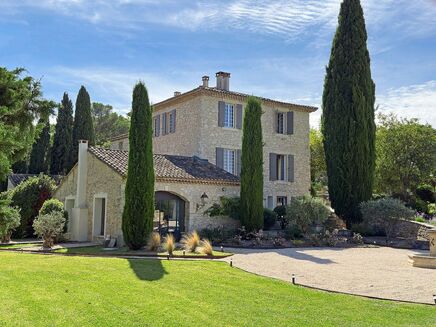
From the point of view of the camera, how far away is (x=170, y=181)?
21.2 meters

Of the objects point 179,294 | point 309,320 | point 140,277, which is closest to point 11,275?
point 140,277

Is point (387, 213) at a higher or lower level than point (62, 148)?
lower

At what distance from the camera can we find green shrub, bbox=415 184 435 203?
129 feet

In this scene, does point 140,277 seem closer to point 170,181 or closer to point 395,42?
point 395,42

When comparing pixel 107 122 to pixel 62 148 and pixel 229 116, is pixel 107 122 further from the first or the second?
pixel 229 116

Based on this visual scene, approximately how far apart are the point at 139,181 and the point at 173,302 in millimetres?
10441

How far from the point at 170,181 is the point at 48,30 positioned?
10.7 m

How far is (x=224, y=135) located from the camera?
27516 millimetres

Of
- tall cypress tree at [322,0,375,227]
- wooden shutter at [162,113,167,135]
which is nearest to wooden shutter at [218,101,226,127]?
wooden shutter at [162,113,167,135]

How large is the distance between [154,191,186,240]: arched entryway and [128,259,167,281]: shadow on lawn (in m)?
7.72

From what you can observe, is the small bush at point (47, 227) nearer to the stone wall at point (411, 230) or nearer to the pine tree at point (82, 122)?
the stone wall at point (411, 230)

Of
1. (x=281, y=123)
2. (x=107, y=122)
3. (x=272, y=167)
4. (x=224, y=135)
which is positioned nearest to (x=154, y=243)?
(x=224, y=135)

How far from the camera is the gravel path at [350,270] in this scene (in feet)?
32.5

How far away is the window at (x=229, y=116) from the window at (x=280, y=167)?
4.24 m
